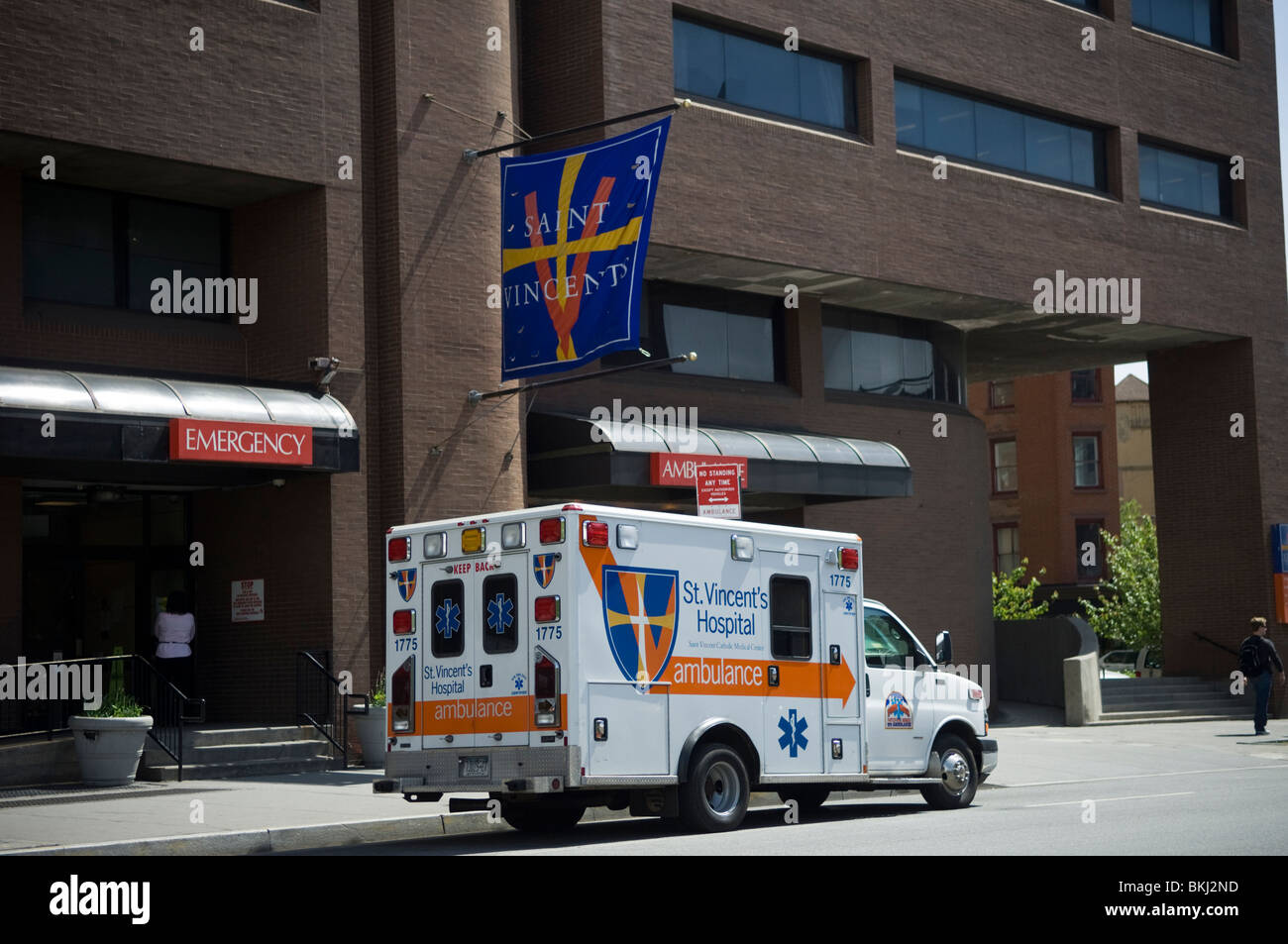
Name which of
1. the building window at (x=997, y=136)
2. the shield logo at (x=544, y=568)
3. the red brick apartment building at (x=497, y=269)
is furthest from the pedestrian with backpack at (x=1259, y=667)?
the shield logo at (x=544, y=568)

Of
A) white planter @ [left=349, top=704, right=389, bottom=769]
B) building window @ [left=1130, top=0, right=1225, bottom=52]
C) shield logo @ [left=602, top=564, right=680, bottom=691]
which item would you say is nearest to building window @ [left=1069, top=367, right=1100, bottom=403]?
building window @ [left=1130, top=0, right=1225, bottom=52]

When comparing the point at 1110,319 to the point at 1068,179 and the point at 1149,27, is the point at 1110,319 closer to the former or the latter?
the point at 1068,179

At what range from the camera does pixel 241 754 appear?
61.2 feet

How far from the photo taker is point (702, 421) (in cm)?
2528

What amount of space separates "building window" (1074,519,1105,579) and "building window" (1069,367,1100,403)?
460cm

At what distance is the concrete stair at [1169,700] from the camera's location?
101 ft

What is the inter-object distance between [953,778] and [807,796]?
1471mm

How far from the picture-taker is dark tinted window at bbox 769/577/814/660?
14.2 m

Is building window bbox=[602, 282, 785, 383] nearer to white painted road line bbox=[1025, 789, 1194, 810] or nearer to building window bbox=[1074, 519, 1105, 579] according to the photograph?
white painted road line bbox=[1025, 789, 1194, 810]

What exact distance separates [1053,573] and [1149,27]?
30650 mm

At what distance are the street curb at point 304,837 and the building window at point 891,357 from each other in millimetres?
14346

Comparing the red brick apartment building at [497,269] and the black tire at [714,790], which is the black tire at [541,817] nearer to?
the black tire at [714,790]
